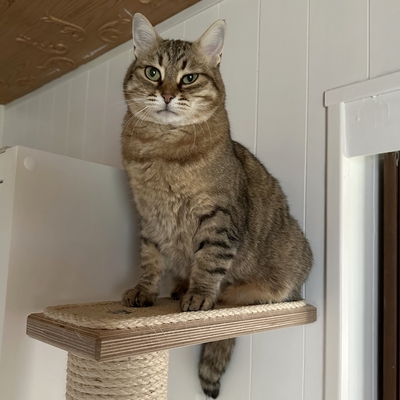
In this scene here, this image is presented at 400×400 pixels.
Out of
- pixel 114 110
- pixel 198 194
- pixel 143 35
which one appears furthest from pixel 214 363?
pixel 114 110

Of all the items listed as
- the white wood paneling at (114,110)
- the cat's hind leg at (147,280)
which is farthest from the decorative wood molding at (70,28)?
the cat's hind leg at (147,280)

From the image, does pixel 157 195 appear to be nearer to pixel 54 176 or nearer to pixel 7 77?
pixel 54 176

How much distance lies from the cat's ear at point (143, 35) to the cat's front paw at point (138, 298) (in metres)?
0.62

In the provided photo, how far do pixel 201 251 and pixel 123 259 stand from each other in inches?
15.1

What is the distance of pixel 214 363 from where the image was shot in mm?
1266

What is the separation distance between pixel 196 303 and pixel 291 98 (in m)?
0.71

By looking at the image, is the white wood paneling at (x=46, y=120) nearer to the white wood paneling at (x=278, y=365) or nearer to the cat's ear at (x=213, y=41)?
the cat's ear at (x=213, y=41)

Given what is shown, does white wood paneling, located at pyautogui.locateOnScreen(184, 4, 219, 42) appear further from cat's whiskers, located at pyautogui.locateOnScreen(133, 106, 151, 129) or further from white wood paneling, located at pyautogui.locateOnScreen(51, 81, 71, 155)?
white wood paneling, located at pyautogui.locateOnScreen(51, 81, 71, 155)

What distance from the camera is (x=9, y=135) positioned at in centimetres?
269

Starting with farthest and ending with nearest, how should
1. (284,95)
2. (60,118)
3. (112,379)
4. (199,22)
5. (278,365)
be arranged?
(60,118) < (199,22) < (284,95) < (278,365) < (112,379)

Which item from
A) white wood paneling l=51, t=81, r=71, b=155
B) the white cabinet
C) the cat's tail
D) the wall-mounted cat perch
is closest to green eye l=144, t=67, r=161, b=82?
the white cabinet

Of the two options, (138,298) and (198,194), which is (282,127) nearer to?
(198,194)

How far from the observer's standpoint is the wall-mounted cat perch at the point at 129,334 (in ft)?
2.40

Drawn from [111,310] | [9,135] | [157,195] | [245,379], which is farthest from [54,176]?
[9,135]
